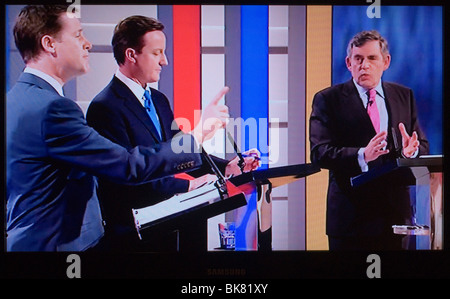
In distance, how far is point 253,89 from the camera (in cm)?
221

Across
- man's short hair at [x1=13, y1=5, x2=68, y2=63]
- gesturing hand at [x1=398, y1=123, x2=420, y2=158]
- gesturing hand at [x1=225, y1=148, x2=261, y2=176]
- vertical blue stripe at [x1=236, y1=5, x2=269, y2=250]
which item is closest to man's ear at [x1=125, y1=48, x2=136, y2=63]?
man's short hair at [x1=13, y1=5, x2=68, y2=63]

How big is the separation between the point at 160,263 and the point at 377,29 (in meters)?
1.34

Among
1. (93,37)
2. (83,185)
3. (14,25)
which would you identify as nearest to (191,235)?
(83,185)

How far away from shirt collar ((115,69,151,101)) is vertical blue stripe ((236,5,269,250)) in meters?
0.43

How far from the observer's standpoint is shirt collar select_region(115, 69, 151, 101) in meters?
2.16

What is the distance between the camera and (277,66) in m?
2.22

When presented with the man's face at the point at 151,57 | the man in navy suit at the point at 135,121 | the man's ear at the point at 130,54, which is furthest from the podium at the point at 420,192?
the man's ear at the point at 130,54

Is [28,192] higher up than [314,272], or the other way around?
[28,192]

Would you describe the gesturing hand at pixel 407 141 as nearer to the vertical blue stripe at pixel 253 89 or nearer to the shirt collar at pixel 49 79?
the vertical blue stripe at pixel 253 89

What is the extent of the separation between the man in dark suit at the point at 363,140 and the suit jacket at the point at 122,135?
69cm

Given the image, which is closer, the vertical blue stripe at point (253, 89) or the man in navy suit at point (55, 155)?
the man in navy suit at point (55, 155)

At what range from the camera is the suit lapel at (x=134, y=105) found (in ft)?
7.01
